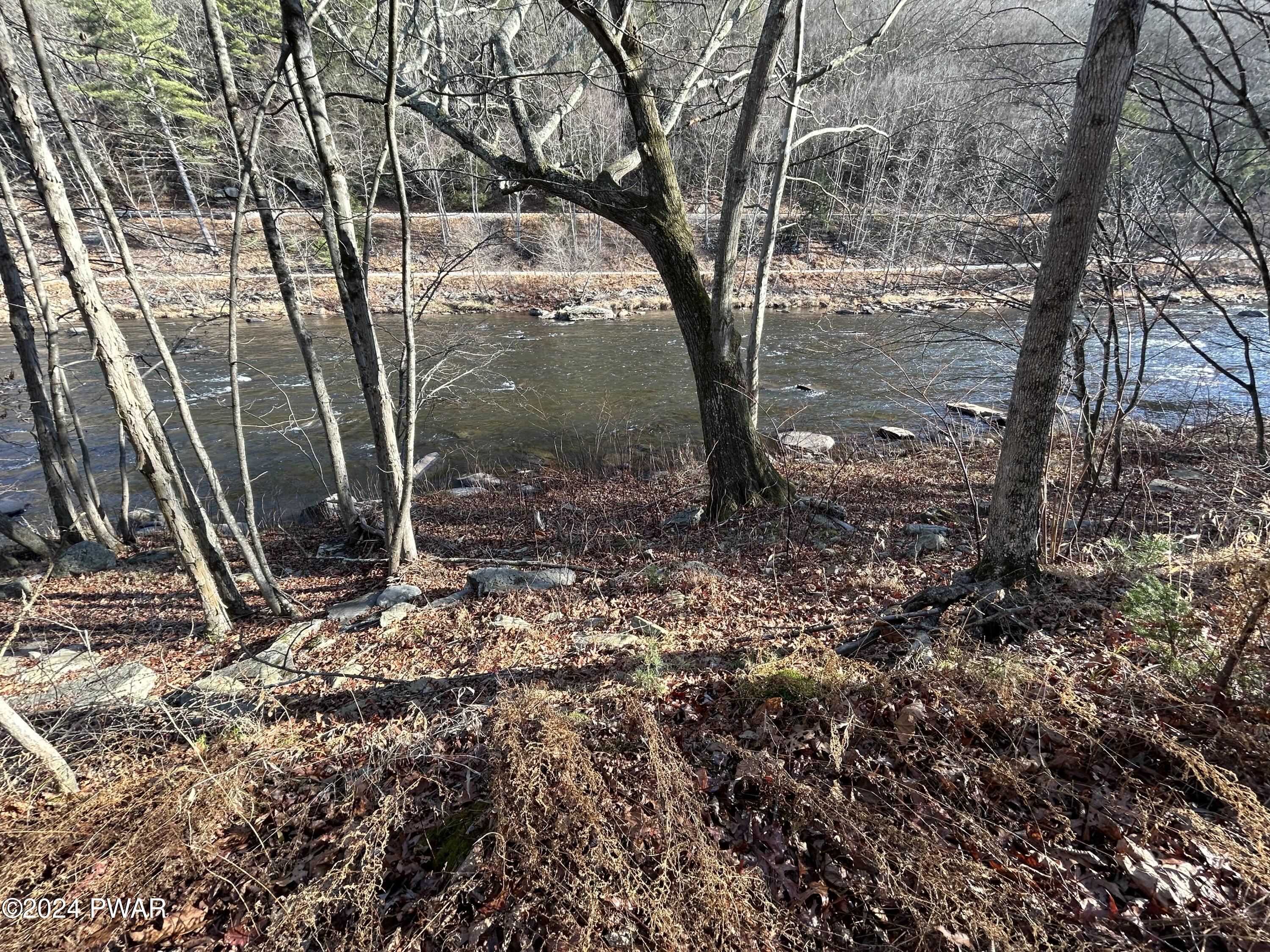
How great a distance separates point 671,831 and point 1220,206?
10.3 meters

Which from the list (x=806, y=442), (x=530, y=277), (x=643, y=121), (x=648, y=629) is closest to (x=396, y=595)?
(x=648, y=629)

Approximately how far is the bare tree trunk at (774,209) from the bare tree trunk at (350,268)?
3962 mm

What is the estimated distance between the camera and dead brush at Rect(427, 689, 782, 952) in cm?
196

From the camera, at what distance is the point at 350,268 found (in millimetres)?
5215

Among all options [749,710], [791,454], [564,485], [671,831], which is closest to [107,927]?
[671,831]

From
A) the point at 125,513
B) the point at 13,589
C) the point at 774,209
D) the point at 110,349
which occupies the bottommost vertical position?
the point at 13,589

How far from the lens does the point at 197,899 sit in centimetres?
229

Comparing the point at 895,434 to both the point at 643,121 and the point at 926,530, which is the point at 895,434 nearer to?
the point at 926,530

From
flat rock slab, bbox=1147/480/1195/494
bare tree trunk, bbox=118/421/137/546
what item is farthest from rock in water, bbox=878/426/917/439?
bare tree trunk, bbox=118/421/137/546

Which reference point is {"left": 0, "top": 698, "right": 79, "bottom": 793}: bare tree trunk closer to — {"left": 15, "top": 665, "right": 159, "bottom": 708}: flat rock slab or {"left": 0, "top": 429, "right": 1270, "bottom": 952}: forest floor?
{"left": 0, "top": 429, "right": 1270, "bottom": 952}: forest floor

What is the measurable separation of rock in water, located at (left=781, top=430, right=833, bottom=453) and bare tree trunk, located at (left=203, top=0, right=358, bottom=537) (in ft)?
24.1

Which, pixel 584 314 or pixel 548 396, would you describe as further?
pixel 584 314

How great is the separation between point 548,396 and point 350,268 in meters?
10.1

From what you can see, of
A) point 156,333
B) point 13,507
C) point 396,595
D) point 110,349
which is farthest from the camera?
point 13,507
